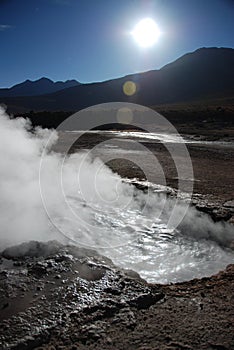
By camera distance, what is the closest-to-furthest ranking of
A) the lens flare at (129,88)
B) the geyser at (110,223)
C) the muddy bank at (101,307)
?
the muddy bank at (101,307), the geyser at (110,223), the lens flare at (129,88)

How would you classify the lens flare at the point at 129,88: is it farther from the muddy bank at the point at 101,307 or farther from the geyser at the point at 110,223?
the muddy bank at the point at 101,307

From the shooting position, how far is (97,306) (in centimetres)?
313

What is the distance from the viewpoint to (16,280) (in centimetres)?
357

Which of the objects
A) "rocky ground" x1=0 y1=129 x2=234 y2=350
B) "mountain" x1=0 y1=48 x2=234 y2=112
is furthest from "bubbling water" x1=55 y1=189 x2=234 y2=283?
"mountain" x1=0 y1=48 x2=234 y2=112

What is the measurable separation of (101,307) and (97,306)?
43 millimetres

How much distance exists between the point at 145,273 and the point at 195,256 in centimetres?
97

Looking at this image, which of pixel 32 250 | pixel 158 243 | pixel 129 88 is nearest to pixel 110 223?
pixel 158 243

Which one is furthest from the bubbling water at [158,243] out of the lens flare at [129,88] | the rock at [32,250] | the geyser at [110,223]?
the lens flare at [129,88]

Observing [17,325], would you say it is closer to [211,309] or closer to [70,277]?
[70,277]

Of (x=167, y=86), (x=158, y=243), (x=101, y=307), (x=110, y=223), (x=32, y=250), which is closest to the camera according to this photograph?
(x=101, y=307)

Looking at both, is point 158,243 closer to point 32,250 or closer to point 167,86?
point 32,250

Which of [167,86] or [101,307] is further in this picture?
[167,86]

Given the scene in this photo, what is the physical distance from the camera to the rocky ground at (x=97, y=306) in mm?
2689

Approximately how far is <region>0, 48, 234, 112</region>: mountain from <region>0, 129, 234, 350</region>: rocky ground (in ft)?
308
